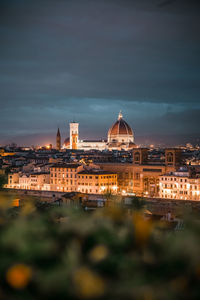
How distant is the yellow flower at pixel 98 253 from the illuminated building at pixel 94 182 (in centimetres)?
3574

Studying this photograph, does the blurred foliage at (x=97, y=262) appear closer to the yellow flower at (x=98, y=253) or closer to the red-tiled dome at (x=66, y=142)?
the yellow flower at (x=98, y=253)

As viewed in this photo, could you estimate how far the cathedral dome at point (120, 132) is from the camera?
463ft

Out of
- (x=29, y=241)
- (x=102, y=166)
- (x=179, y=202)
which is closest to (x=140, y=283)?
(x=29, y=241)

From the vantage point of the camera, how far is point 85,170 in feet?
143

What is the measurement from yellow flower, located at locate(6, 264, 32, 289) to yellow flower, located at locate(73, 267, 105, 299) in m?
0.47

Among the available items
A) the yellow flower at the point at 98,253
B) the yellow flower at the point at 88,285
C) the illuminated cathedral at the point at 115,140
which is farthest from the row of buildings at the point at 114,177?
the illuminated cathedral at the point at 115,140

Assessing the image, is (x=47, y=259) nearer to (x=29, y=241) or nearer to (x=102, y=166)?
(x=29, y=241)

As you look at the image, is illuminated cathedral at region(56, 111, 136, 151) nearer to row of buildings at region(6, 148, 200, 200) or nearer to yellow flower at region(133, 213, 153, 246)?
row of buildings at region(6, 148, 200, 200)

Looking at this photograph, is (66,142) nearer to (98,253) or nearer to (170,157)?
(170,157)

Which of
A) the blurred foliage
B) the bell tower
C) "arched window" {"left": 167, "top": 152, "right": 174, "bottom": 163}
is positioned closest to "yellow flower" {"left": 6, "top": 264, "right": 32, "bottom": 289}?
the blurred foliage

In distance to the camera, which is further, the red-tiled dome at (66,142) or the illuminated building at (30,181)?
the red-tiled dome at (66,142)

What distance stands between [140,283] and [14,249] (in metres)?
1.44

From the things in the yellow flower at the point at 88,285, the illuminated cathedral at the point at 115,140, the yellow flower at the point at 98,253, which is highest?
the illuminated cathedral at the point at 115,140

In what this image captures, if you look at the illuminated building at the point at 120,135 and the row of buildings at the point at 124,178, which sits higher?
the illuminated building at the point at 120,135
